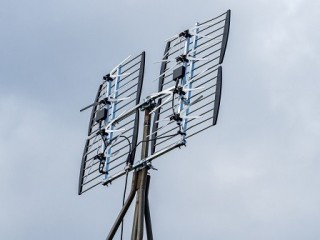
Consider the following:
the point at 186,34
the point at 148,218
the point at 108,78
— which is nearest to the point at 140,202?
the point at 148,218

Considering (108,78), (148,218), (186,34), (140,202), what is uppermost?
(186,34)

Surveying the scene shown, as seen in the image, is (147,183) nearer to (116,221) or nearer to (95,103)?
(116,221)

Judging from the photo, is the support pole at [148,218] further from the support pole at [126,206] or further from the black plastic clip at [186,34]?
the black plastic clip at [186,34]

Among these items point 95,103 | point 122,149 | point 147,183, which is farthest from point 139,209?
point 95,103

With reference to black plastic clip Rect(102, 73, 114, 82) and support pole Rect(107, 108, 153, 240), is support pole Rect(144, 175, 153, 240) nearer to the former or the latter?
support pole Rect(107, 108, 153, 240)

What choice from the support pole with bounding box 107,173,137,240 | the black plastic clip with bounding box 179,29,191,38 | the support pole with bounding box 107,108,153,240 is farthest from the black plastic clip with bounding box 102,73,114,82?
the support pole with bounding box 107,173,137,240

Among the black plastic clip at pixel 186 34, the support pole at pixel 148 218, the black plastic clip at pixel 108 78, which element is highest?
the black plastic clip at pixel 186 34

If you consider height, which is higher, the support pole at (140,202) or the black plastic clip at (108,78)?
the black plastic clip at (108,78)

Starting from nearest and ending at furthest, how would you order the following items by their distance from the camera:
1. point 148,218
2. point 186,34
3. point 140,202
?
1. point 148,218
2. point 140,202
3. point 186,34

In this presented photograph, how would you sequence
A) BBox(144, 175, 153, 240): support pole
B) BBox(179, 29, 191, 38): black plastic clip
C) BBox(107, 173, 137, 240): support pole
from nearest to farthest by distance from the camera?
BBox(144, 175, 153, 240): support pole
BBox(107, 173, 137, 240): support pole
BBox(179, 29, 191, 38): black plastic clip

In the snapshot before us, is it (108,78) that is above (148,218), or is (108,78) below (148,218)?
above

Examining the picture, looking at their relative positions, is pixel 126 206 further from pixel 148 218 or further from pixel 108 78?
pixel 108 78

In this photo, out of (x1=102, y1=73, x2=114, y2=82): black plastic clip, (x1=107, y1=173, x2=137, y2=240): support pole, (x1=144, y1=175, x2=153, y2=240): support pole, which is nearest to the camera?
(x1=144, y1=175, x2=153, y2=240): support pole

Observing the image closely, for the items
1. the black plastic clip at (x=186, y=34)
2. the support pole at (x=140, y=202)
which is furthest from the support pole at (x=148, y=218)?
the black plastic clip at (x=186, y=34)
